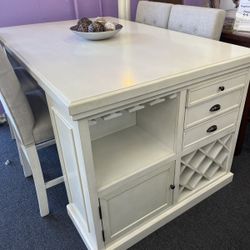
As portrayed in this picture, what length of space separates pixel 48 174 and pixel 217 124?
1.05 meters

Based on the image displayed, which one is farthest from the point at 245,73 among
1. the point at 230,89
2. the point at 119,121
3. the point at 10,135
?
the point at 10,135

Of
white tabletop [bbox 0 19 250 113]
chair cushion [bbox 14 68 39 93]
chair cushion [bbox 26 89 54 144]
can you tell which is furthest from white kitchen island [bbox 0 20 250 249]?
chair cushion [bbox 14 68 39 93]

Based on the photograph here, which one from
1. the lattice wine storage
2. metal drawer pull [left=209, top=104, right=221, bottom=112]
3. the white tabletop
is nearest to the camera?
the white tabletop

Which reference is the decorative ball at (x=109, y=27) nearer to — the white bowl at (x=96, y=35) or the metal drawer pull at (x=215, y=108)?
the white bowl at (x=96, y=35)

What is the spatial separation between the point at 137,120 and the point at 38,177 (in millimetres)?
558

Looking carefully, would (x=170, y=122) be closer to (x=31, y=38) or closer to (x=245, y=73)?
(x=245, y=73)

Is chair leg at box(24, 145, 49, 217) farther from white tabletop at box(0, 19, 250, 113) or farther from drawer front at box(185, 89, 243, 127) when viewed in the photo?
drawer front at box(185, 89, 243, 127)

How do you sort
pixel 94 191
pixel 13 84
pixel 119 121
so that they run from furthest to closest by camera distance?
pixel 119 121
pixel 13 84
pixel 94 191

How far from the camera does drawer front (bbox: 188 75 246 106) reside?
1.00 meters

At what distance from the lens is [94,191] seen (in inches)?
36.2

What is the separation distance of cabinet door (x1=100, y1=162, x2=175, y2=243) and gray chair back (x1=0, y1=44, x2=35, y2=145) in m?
0.44

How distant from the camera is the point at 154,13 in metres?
1.72

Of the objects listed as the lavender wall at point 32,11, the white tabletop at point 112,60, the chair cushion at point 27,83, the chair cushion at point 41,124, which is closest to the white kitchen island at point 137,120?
the white tabletop at point 112,60

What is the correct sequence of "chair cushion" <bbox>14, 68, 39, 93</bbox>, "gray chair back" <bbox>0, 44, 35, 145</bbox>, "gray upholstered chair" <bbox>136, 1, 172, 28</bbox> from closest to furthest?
"gray chair back" <bbox>0, 44, 35, 145</bbox> → "chair cushion" <bbox>14, 68, 39, 93</bbox> → "gray upholstered chair" <bbox>136, 1, 172, 28</bbox>
